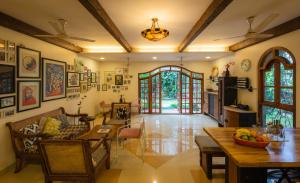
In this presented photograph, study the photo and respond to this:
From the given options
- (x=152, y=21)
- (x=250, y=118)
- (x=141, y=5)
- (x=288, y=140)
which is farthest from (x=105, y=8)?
(x=250, y=118)

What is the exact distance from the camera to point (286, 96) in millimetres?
4043

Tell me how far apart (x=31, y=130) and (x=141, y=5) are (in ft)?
9.60

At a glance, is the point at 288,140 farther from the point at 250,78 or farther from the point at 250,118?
the point at 250,78

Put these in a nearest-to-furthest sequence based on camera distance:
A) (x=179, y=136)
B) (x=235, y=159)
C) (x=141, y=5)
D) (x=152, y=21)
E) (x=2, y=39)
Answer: (x=235, y=159), (x=141, y=5), (x=2, y=39), (x=152, y=21), (x=179, y=136)

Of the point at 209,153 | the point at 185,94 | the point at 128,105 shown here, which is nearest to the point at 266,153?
the point at 209,153

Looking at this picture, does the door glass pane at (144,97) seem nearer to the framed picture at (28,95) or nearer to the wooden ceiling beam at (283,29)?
the wooden ceiling beam at (283,29)

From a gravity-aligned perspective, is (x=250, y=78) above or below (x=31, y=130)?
above

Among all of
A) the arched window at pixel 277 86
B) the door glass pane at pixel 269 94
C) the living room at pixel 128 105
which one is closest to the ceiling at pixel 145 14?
the living room at pixel 128 105

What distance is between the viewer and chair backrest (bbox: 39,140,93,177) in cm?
246

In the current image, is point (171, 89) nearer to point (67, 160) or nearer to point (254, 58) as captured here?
point (254, 58)

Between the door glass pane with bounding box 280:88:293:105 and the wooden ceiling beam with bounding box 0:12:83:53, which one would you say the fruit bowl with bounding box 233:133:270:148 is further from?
the wooden ceiling beam with bounding box 0:12:83:53

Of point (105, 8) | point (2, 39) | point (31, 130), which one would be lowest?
point (31, 130)

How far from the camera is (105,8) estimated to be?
2926 mm

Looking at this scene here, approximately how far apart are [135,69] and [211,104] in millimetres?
3574
